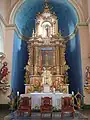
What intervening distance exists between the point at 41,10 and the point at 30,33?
177cm

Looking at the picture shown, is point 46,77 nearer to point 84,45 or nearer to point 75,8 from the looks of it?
point 84,45

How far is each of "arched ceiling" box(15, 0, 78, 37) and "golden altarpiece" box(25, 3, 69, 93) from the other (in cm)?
72

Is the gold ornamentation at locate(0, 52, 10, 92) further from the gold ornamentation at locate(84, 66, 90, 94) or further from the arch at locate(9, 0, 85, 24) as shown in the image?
the gold ornamentation at locate(84, 66, 90, 94)

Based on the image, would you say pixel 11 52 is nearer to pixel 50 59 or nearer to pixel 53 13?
pixel 50 59

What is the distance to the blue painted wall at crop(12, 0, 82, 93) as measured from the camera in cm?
1290

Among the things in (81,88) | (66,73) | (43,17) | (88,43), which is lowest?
(81,88)

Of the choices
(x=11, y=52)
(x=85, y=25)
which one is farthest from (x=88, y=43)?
(x=11, y=52)

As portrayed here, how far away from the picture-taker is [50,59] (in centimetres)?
1312

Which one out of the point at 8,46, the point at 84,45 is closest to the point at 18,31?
the point at 8,46

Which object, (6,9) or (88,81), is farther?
(6,9)

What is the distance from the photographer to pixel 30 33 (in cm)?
1502

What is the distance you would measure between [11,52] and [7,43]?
0.61m

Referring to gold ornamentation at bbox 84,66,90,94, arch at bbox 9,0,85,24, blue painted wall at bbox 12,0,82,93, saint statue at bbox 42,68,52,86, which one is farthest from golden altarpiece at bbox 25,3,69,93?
arch at bbox 9,0,85,24

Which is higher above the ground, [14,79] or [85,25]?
[85,25]
